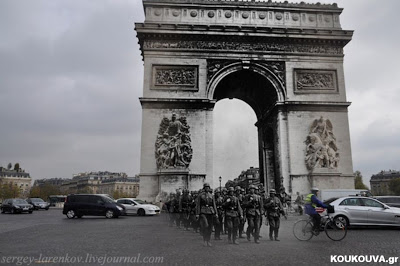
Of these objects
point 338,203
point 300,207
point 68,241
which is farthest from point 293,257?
point 300,207

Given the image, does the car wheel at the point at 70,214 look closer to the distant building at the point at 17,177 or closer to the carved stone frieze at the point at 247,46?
the carved stone frieze at the point at 247,46

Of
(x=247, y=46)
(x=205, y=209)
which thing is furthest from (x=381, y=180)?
(x=205, y=209)

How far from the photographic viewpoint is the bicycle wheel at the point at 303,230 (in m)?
9.56

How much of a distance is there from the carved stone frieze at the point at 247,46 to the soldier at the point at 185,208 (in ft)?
41.2

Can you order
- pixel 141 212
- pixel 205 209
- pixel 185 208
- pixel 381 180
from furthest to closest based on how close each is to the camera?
1. pixel 381 180
2. pixel 141 212
3. pixel 185 208
4. pixel 205 209

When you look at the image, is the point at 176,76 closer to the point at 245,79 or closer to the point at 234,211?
the point at 245,79

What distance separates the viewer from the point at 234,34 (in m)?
23.7

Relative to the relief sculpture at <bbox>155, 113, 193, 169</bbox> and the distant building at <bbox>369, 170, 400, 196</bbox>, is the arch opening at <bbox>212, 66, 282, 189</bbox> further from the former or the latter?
the distant building at <bbox>369, 170, 400, 196</bbox>

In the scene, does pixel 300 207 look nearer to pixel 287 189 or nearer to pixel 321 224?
pixel 287 189

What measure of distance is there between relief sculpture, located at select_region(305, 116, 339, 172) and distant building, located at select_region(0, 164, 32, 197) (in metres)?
104

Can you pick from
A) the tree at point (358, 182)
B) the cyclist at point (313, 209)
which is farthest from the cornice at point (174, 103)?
the tree at point (358, 182)

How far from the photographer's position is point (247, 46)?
79.3ft

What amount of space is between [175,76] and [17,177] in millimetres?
107889

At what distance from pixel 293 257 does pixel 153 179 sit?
15.5 meters
